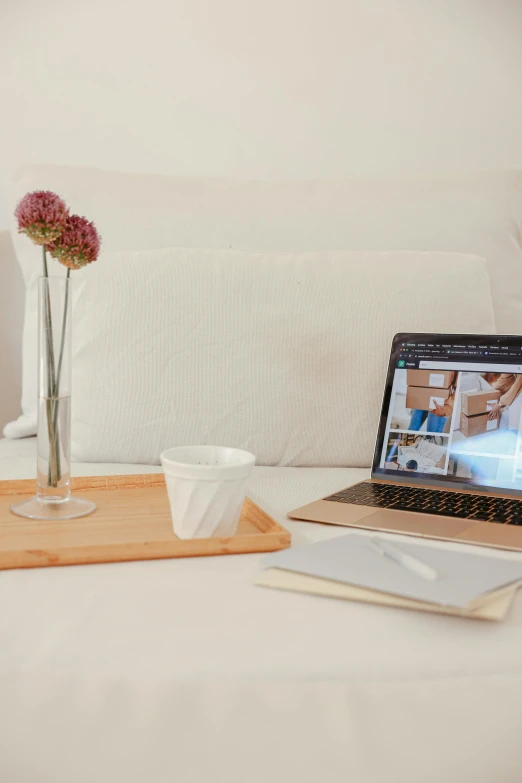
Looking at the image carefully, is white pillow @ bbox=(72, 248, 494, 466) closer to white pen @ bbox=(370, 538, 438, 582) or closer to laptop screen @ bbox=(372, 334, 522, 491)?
laptop screen @ bbox=(372, 334, 522, 491)

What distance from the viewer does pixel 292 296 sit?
1.14 meters

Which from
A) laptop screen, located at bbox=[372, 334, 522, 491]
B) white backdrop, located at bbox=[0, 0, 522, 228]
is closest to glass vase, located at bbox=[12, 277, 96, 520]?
laptop screen, located at bbox=[372, 334, 522, 491]

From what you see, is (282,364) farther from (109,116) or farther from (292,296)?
(109,116)

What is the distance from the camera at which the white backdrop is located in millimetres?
1715

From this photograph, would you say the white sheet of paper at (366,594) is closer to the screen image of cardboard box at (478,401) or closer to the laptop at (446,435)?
the laptop at (446,435)

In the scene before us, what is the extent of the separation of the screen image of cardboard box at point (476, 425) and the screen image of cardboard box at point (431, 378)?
0.06 meters

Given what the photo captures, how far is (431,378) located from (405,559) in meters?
0.49

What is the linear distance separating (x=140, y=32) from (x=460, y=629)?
160 centimetres

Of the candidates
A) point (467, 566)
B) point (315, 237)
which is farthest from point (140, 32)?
point (467, 566)

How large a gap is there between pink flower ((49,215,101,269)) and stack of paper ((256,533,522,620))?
38 centimetres

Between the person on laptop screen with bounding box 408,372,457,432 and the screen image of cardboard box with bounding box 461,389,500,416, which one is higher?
the screen image of cardboard box with bounding box 461,389,500,416

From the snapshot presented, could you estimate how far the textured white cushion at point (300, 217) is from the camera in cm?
136

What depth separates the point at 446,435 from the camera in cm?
102

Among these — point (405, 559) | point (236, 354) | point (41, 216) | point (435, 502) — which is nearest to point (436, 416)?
point (435, 502)
